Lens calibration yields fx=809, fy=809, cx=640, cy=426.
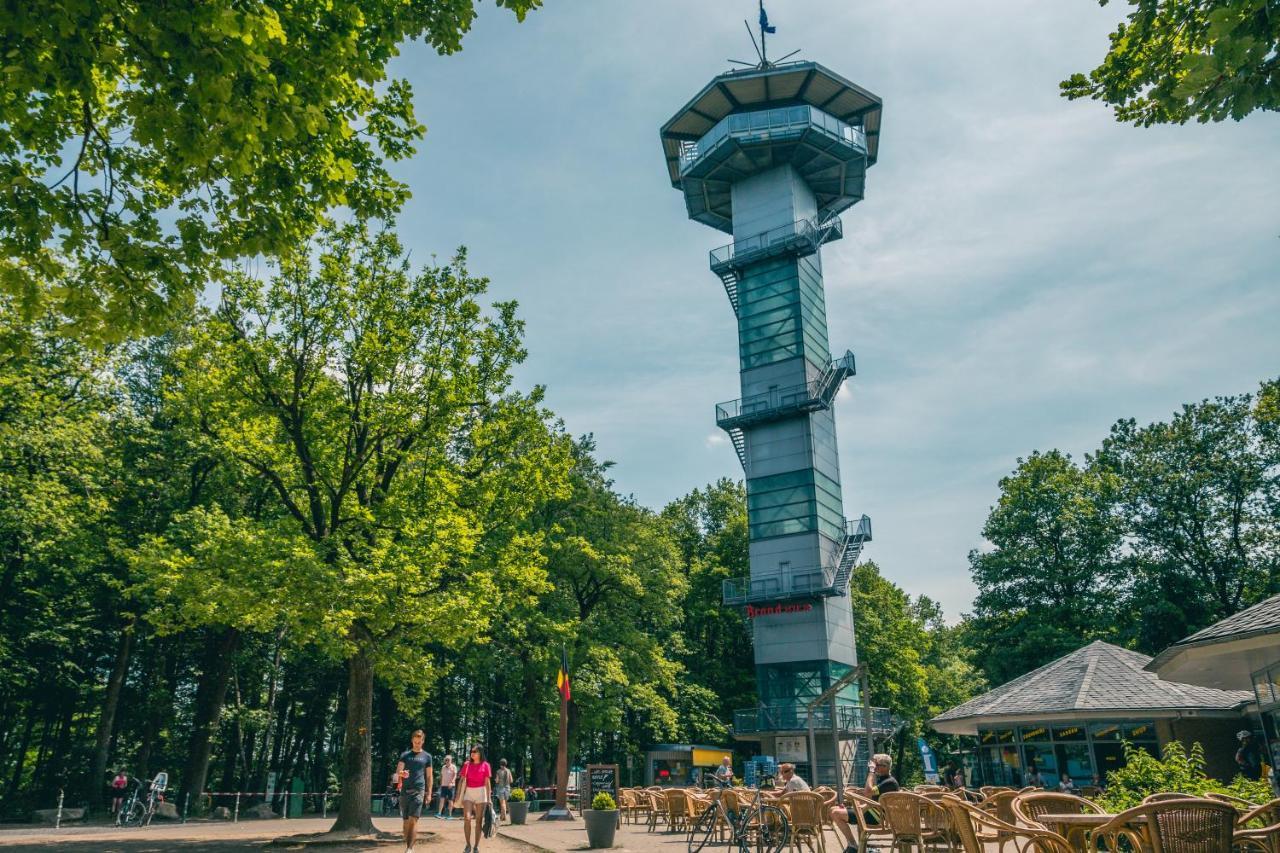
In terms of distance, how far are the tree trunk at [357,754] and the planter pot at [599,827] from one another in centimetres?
463

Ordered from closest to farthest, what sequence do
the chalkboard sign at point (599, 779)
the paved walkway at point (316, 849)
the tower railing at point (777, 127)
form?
1. the paved walkway at point (316, 849)
2. the chalkboard sign at point (599, 779)
3. the tower railing at point (777, 127)

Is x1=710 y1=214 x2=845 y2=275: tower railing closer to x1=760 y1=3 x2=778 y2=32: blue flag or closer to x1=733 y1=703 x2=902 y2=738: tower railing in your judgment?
x1=760 y1=3 x2=778 y2=32: blue flag

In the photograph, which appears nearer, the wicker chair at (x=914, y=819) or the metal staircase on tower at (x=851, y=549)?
the wicker chair at (x=914, y=819)

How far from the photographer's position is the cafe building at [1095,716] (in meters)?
20.7

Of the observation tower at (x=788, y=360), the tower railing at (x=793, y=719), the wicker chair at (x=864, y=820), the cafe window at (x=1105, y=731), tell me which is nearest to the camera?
the wicker chair at (x=864, y=820)

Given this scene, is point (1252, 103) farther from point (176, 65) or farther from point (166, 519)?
point (166, 519)

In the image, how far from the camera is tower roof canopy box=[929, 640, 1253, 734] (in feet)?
67.1

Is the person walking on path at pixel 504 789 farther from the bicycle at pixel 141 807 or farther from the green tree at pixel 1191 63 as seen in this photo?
the green tree at pixel 1191 63

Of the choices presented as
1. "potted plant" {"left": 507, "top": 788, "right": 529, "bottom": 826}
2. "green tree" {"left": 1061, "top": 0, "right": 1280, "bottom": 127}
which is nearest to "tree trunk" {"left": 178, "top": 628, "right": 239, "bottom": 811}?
"potted plant" {"left": 507, "top": 788, "right": 529, "bottom": 826}

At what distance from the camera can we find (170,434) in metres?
30.9

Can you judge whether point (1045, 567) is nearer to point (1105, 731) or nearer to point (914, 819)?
point (1105, 731)

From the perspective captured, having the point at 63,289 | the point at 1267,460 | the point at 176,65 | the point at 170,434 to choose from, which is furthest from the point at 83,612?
the point at 1267,460

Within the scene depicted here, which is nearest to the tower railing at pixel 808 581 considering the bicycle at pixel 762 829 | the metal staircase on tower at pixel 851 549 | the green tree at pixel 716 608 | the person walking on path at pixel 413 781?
the metal staircase on tower at pixel 851 549

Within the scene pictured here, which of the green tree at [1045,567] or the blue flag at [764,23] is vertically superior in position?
the blue flag at [764,23]
